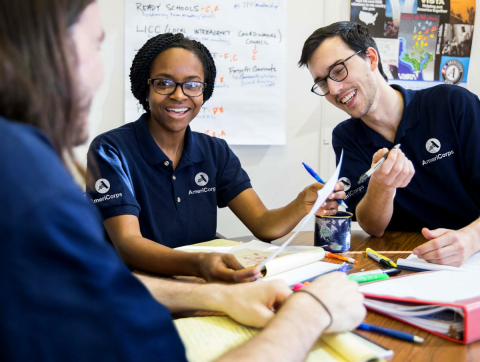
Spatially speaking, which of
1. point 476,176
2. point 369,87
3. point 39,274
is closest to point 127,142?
point 369,87

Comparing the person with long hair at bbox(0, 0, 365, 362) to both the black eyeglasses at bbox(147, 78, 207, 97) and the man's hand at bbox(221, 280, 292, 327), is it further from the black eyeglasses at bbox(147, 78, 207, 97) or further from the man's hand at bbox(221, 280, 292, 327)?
the black eyeglasses at bbox(147, 78, 207, 97)

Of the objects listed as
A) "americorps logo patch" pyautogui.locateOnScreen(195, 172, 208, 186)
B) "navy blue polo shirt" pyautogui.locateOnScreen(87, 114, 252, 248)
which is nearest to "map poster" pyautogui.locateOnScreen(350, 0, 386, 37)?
"navy blue polo shirt" pyautogui.locateOnScreen(87, 114, 252, 248)

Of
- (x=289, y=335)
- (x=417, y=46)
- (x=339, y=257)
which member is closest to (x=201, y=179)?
(x=339, y=257)

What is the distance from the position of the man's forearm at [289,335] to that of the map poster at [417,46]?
2.22m

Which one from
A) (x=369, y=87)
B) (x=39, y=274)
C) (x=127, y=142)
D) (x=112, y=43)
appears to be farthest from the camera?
(x=112, y=43)

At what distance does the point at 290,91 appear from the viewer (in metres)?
2.32

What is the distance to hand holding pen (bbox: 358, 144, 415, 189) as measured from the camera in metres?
1.08

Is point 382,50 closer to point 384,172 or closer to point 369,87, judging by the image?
point 369,87

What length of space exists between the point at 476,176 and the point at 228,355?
1.26 m

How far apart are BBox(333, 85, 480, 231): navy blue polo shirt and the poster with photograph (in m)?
0.96

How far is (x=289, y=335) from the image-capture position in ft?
1.51

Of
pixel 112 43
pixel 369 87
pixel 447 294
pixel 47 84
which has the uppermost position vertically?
pixel 112 43

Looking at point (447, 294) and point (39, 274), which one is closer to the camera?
point (39, 274)

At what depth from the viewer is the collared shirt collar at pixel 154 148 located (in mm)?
1319
